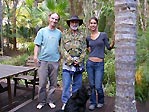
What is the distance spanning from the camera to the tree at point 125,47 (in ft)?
9.75

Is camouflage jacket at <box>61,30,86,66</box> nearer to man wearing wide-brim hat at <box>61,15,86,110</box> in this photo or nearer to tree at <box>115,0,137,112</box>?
man wearing wide-brim hat at <box>61,15,86,110</box>

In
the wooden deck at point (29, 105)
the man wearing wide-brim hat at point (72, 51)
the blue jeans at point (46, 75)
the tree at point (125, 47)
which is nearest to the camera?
the tree at point (125, 47)

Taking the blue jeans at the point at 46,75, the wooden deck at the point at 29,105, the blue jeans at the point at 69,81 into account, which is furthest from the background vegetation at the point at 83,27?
the blue jeans at the point at 46,75

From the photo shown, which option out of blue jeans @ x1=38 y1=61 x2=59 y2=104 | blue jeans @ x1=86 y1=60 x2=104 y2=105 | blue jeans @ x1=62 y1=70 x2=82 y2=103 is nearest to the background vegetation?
blue jeans @ x1=86 y1=60 x2=104 y2=105

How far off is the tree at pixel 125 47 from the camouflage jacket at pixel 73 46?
1.69 m

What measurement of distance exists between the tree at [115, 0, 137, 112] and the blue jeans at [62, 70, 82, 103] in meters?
1.73

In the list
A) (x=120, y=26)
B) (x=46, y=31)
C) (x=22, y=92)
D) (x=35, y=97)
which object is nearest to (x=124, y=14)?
(x=120, y=26)

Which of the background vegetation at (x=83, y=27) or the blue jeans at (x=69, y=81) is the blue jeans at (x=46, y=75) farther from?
the background vegetation at (x=83, y=27)

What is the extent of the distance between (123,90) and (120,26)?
0.68 meters

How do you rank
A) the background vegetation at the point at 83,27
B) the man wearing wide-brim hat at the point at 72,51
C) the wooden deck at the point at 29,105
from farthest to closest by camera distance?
the background vegetation at the point at 83,27, the wooden deck at the point at 29,105, the man wearing wide-brim hat at the point at 72,51

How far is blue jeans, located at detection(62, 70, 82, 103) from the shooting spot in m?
4.75

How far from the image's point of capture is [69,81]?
4773 millimetres

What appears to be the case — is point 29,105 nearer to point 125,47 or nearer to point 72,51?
point 72,51

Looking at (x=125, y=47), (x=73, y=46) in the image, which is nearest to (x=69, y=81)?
(x=73, y=46)
